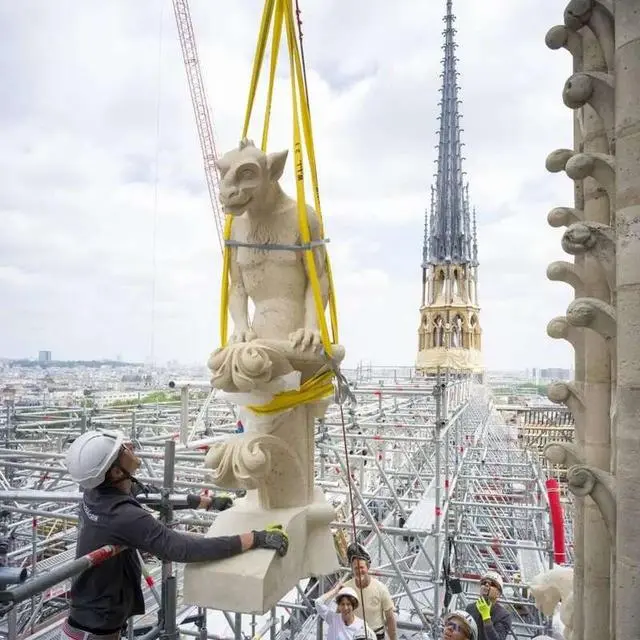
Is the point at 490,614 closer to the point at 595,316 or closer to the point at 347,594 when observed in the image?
the point at 347,594

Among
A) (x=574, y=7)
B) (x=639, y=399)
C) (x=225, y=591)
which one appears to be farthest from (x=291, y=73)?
(x=225, y=591)

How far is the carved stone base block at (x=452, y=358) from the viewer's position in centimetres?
3922

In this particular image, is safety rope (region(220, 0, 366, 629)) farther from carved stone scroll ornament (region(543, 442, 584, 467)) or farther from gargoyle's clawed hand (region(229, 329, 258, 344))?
carved stone scroll ornament (region(543, 442, 584, 467))

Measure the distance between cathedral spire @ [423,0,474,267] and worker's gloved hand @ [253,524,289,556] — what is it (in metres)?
40.2

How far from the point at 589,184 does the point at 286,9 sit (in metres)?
1.92

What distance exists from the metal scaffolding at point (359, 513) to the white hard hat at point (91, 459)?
0.70 m

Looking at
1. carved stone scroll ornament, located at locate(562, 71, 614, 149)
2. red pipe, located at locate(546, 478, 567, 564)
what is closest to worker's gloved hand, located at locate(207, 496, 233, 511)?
carved stone scroll ornament, located at locate(562, 71, 614, 149)

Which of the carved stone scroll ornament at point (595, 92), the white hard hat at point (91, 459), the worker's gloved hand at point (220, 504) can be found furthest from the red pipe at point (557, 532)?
the white hard hat at point (91, 459)

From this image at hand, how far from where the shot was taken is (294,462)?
356 cm

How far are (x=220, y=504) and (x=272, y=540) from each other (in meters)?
0.78

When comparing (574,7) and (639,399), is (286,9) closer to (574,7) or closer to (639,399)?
(574,7)

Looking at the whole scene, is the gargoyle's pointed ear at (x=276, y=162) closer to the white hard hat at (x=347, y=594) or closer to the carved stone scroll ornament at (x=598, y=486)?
the carved stone scroll ornament at (x=598, y=486)

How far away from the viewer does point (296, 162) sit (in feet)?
10.8

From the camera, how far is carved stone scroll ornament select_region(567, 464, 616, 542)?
7.29 ft
